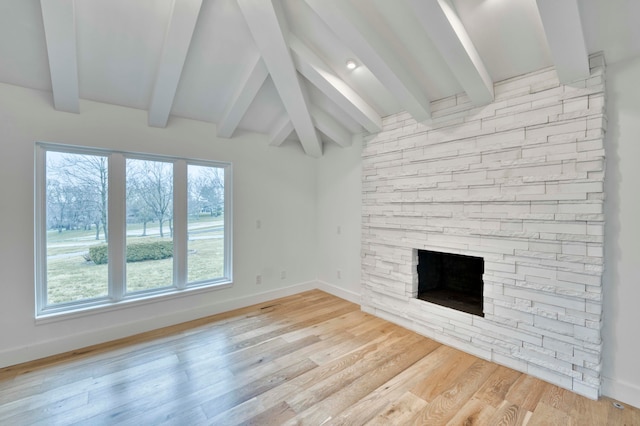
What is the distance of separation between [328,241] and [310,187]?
38.2 inches

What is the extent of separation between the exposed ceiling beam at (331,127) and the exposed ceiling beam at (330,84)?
1.81 ft

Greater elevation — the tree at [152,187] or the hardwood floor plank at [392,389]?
the tree at [152,187]

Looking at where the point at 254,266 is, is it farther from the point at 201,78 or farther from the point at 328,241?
the point at 201,78

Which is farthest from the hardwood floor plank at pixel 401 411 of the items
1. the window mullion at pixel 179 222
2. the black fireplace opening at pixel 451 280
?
the window mullion at pixel 179 222

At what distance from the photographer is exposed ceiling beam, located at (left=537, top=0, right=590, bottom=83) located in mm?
1695

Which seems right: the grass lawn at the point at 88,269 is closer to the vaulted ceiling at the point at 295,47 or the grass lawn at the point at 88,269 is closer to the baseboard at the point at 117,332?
the baseboard at the point at 117,332

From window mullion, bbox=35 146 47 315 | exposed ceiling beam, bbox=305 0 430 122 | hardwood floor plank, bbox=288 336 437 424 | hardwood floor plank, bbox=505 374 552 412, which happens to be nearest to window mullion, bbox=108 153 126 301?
window mullion, bbox=35 146 47 315

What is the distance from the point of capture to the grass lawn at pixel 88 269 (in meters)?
2.87

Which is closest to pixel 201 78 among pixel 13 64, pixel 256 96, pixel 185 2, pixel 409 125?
pixel 256 96

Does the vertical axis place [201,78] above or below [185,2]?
below

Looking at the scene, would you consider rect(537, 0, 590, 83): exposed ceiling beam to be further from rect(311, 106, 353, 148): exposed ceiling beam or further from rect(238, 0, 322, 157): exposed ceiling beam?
rect(311, 106, 353, 148): exposed ceiling beam

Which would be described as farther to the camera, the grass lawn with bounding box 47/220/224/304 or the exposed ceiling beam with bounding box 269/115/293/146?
the exposed ceiling beam with bounding box 269/115/293/146

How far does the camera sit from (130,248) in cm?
327

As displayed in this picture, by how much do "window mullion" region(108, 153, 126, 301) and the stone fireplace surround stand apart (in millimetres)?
3182
